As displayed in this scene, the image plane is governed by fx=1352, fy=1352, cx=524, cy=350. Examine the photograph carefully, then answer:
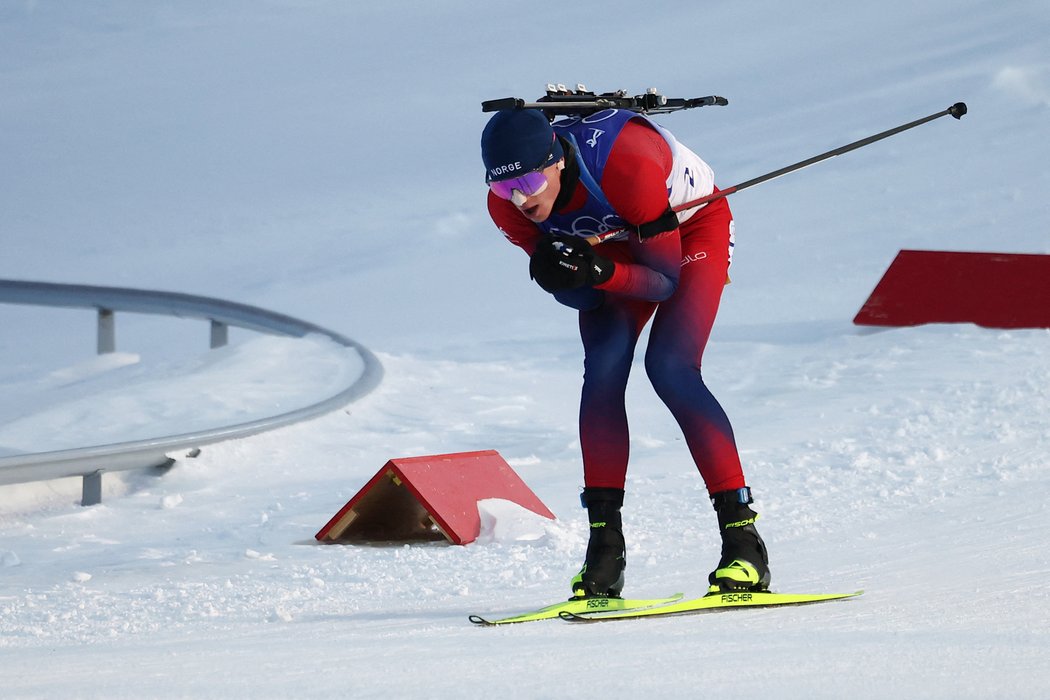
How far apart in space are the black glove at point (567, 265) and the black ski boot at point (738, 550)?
658 mm

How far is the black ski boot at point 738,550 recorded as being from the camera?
10.9 ft

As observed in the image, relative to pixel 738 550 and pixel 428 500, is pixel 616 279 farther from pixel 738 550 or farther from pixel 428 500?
pixel 428 500

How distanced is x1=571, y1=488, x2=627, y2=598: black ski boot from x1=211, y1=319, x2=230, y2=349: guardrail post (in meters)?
8.69

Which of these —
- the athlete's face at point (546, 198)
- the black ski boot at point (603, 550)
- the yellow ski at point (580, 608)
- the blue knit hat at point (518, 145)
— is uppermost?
the blue knit hat at point (518, 145)

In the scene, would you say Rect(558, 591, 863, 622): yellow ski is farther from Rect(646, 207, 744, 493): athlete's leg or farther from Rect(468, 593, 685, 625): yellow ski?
Rect(646, 207, 744, 493): athlete's leg

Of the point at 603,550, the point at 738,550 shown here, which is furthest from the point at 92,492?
the point at 738,550

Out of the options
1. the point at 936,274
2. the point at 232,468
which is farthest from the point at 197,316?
the point at 936,274

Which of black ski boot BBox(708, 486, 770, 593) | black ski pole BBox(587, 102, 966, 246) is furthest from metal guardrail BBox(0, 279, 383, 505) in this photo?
black ski boot BBox(708, 486, 770, 593)

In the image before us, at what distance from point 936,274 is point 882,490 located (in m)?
4.37

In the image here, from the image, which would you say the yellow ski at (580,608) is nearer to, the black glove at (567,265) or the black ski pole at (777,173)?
the black glove at (567,265)

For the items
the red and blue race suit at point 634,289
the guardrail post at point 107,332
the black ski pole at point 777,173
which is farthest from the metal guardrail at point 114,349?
the black ski pole at point 777,173

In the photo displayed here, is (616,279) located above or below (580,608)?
above

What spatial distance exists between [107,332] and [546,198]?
9.58 m

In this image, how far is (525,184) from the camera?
132 inches
